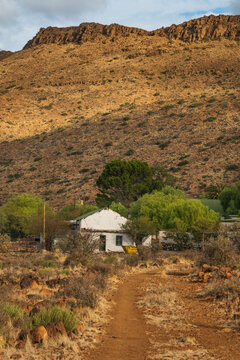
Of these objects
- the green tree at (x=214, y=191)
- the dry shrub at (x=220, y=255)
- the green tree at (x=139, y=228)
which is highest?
the green tree at (x=214, y=191)

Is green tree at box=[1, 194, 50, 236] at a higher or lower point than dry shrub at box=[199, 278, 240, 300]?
higher

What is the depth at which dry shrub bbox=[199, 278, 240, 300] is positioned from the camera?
14.5 meters

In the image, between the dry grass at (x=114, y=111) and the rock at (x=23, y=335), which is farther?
the dry grass at (x=114, y=111)

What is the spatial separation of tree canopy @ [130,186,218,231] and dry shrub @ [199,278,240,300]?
22233mm

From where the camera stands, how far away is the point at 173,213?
4025cm

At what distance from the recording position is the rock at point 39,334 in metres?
9.36

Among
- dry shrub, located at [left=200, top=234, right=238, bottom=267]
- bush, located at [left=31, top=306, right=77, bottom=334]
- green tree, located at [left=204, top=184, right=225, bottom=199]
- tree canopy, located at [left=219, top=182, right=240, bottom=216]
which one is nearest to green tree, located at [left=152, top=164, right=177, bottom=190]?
green tree, located at [left=204, top=184, right=225, bottom=199]

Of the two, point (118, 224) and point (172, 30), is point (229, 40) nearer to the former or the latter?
point (172, 30)

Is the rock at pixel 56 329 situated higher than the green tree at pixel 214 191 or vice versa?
the green tree at pixel 214 191

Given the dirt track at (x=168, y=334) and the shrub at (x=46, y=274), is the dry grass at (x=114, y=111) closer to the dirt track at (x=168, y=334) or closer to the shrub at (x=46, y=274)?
the shrub at (x=46, y=274)

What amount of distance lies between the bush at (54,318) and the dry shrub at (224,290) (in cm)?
592

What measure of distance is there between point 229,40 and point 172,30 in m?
16.1

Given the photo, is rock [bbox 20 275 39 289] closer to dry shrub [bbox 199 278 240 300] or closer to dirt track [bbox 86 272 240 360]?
dirt track [bbox 86 272 240 360]

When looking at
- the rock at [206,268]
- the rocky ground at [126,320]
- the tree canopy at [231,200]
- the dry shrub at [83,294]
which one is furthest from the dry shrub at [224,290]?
the tree canopy at [231,200]
